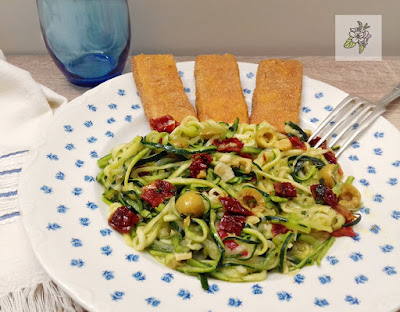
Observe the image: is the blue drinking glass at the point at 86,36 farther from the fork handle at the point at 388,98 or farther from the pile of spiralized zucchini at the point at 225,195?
the fork handle at the point at 388,98

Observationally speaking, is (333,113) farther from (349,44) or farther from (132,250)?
(132,250)

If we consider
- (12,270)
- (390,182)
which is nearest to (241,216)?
(390,182)

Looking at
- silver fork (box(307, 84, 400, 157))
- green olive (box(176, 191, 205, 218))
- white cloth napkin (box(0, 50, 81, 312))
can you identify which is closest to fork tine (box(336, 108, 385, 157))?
silver fork (box(307, 84, 400, 157))

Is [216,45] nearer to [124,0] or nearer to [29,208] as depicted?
[124,0]

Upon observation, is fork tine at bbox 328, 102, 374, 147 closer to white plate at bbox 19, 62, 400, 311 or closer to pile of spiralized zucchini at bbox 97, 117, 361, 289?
white plate at bbox 19, 62, 400, 311

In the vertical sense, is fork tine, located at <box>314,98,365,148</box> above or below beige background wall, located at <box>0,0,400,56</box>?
below

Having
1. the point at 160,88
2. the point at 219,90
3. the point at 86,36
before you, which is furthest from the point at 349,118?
the point at 86,36
